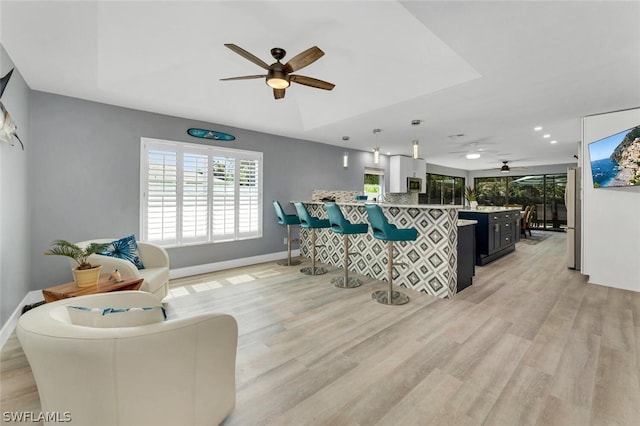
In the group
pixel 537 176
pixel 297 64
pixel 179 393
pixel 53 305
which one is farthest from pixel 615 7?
pixel 537 176

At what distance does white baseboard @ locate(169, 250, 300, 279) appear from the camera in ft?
13.8

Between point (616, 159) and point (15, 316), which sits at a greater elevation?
point (616, 159)

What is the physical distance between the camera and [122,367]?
3.42 ft

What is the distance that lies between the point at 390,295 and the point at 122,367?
8.75ft

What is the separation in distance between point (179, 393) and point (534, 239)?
9540 mm

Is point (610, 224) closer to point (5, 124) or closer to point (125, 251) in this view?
point (125, 251)

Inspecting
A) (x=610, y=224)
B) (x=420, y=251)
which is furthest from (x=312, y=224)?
(x=610, y=224)

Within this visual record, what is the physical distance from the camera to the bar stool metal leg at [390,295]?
124 inches

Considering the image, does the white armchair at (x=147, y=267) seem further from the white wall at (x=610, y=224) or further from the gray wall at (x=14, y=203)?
the white wall at (x=610, y=224)

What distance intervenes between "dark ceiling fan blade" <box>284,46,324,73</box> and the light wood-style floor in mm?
2389

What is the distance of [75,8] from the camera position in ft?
6.56

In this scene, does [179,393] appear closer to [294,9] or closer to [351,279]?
[294,9]

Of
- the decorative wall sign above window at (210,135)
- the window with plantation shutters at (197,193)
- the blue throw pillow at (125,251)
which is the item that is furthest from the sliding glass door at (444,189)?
the blue throw pillow at (125,251)

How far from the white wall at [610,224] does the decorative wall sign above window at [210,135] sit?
5.44 meters
